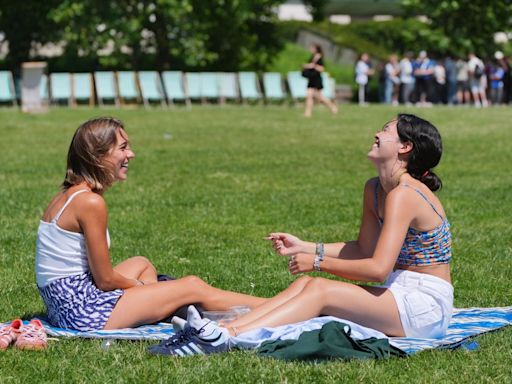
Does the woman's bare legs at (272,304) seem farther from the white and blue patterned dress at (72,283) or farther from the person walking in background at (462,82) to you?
the person walking in background at (462,82)

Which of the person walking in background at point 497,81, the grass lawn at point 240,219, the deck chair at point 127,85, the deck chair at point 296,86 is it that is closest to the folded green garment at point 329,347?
the grass lawn at point 240,219

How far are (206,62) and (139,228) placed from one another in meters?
29.5

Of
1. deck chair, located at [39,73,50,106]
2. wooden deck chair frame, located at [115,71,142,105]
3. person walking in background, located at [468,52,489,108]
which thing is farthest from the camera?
person walking in background, located at [468,52,489,108]

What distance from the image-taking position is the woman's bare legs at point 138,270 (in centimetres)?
630

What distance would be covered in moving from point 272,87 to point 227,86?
1618 mm

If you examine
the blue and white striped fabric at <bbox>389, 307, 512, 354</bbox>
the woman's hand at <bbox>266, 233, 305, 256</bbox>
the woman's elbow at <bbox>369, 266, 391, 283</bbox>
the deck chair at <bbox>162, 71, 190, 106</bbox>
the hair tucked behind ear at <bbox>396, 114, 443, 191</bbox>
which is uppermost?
the hair tucked behind ear at <bbox>396, 114, 443, 191</bbox>

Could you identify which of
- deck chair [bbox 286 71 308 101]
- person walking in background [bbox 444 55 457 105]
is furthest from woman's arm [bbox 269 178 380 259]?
person walking in background [bbox 444 55 457 105]

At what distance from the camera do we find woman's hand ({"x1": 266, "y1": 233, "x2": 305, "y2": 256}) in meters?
5.68

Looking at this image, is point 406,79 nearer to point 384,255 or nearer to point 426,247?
point 426,247

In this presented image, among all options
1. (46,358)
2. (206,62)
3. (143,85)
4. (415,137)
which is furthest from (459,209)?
(206,62)

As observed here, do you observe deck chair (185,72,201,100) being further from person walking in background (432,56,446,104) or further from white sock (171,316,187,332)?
white sock (171,316,187,332)

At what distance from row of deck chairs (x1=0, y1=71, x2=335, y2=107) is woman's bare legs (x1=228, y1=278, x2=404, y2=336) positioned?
1083 inches

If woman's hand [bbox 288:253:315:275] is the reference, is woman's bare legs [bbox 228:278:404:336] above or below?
below

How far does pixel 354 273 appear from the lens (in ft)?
18.1
